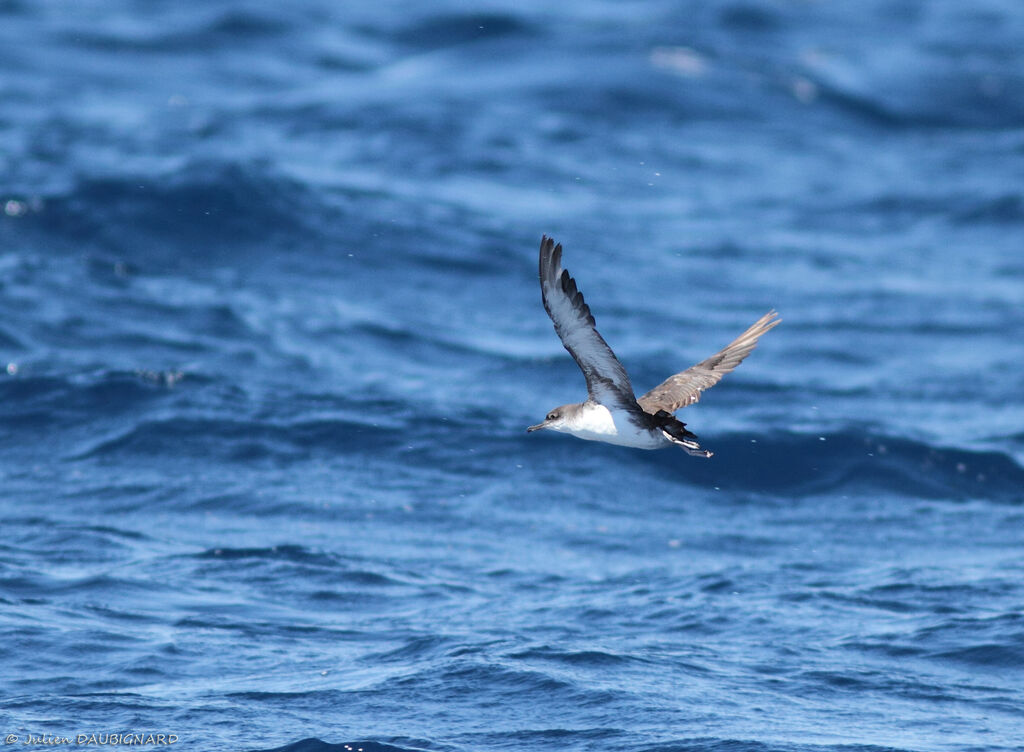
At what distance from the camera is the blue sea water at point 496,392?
9.44 meters

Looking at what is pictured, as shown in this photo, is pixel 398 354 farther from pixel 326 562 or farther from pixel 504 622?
pixel 504 622

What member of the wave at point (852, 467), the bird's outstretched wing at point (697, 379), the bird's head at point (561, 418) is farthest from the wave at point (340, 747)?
the wave at point (852, 467)

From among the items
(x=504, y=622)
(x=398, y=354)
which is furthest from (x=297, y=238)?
(x=504, y=622)

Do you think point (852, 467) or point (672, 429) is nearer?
point (672, 429)

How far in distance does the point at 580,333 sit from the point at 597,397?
578mm

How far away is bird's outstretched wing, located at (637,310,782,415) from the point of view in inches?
331

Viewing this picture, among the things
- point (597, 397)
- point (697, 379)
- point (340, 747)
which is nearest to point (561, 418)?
point (597, 397)

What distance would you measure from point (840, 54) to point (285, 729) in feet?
85.4

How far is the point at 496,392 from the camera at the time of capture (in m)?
15.4

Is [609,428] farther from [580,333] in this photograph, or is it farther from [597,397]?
[580,333]

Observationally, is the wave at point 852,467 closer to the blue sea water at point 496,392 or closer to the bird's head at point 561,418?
the blue sea water at point 496,392

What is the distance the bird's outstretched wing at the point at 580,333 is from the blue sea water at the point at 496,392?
238 centimetres

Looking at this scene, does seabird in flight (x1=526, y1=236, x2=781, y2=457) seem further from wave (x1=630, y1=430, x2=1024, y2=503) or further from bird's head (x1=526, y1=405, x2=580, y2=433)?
wave (x1=630, y1=430, x2=1024, y2=503)

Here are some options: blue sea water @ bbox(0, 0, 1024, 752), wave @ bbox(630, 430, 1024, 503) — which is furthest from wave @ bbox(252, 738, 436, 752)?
wave @ bbox(630, 430, 1024, 503)
